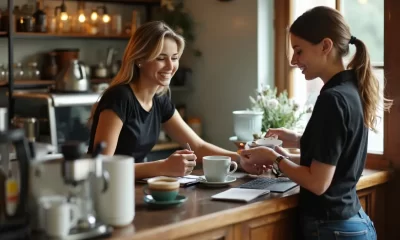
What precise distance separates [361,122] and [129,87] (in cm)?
101

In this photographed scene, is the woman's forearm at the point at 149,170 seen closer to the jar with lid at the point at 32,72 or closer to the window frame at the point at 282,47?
the window frame at the point at 282,47

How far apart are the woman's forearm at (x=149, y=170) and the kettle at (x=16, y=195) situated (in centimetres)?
83

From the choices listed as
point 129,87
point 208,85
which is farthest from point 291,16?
point 129,87

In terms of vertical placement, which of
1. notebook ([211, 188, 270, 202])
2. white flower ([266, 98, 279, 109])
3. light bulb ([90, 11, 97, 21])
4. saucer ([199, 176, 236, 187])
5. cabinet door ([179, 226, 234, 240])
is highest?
light bulb ([90, 11, 97, 21])

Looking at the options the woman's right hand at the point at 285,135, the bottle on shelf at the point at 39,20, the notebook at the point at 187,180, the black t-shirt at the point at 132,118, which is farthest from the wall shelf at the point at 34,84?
the notebook at the point at 187,180

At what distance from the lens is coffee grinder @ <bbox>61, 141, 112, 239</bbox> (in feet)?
5.79

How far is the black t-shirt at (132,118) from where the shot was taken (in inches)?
107

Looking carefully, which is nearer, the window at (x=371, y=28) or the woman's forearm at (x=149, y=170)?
the woman's forearm at (x=149, y=170)

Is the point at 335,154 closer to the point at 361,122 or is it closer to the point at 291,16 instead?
the point at 361,122

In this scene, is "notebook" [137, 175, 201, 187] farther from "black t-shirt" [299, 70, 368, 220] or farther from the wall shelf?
the wall shelf

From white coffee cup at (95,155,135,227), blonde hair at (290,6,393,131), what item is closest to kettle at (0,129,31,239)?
white coffee cup at (95,155,135,227)

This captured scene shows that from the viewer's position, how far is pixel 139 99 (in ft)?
9.43

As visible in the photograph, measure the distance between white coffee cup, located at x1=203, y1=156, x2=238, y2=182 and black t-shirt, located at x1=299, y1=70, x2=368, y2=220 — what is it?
1.02 ft

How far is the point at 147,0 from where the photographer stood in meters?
4.97
